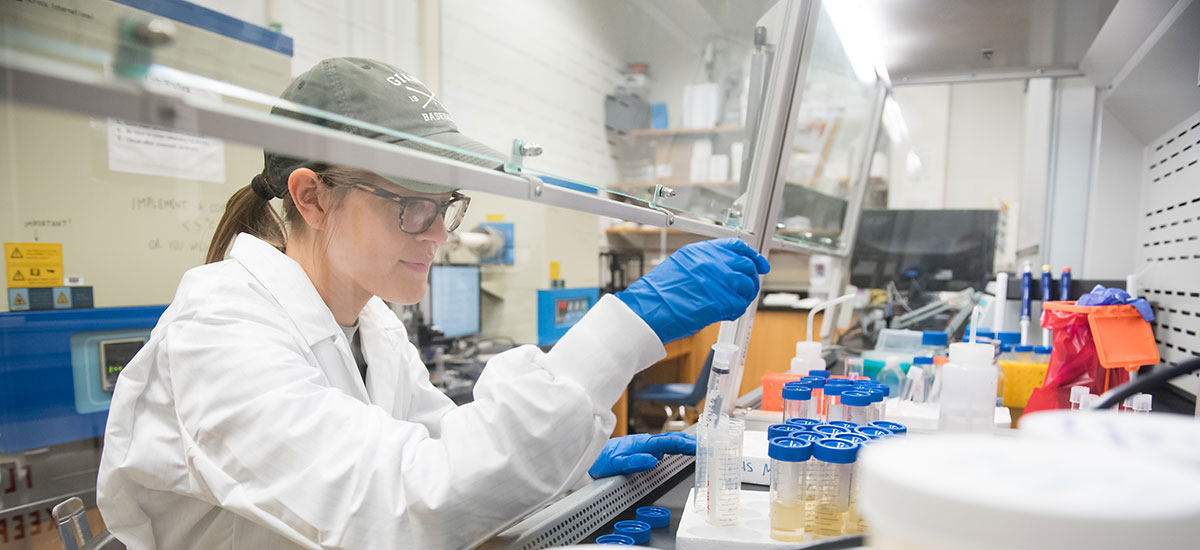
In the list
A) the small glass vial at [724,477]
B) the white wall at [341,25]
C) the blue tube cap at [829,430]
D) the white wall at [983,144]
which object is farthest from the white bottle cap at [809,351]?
the white wall at [983,144]

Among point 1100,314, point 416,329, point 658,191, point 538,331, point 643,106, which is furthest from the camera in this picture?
point 538,331

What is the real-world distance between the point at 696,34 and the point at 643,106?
0.22 metres

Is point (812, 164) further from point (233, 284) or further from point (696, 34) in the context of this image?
point (233, 284)

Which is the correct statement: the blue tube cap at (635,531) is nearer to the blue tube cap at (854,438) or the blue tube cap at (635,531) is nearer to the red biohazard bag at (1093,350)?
the blue tube cap at (854,438)

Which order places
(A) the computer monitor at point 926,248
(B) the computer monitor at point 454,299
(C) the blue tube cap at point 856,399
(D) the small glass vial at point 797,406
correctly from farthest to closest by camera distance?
(A) the computer monitor at point 926,248, (B) the computer monitor at point 454,299, (D) the small glass vial at point 797,406, (C) the blue tube cap at point 856,399

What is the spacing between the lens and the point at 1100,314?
157 cm

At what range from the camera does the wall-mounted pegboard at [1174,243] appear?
1.67 m

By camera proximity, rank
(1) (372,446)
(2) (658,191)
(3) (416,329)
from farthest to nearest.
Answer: (3) (416,329), (2) (658,191), (1) (372,446)

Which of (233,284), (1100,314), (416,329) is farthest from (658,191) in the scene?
(416,329)

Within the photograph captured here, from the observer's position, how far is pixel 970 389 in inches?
47.8

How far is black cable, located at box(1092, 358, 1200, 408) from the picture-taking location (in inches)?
19.8

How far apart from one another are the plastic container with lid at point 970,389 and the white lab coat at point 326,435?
69cm

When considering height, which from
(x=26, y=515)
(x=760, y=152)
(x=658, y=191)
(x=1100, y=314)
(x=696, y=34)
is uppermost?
(x=696, y=34)

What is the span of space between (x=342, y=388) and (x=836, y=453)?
0.77m
